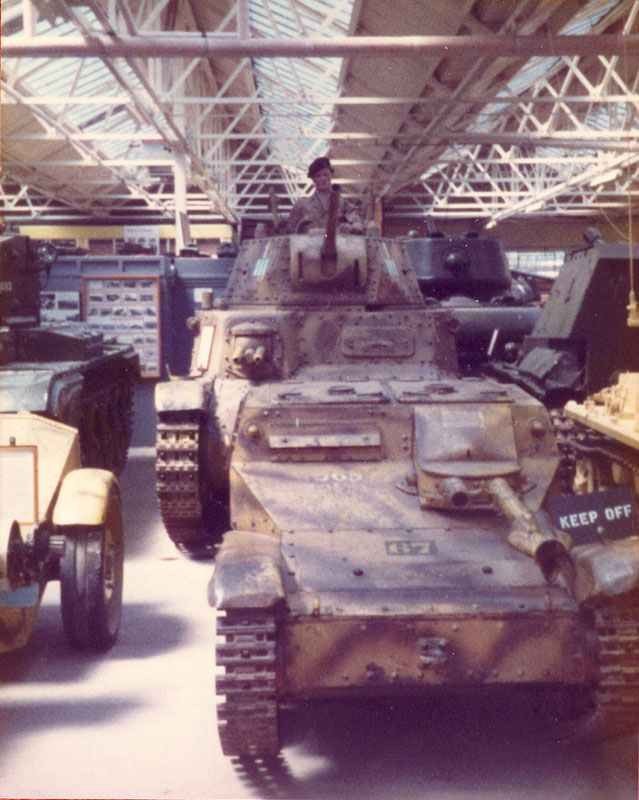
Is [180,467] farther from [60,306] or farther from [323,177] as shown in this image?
[60,306]

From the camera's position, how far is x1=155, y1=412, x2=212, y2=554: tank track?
7.89 m

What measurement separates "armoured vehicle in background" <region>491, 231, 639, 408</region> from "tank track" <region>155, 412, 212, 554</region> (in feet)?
11.6

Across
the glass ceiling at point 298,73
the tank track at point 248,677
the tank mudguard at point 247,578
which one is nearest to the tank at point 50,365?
the tank mudguard at point 247,578

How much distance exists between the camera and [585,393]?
10.4m

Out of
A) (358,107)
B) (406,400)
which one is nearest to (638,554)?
(406,400)

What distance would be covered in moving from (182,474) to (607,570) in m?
3.57

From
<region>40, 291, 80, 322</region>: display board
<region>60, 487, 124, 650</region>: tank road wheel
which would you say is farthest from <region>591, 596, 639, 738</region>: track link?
<region>40, 291, 80, 322</region>: display board

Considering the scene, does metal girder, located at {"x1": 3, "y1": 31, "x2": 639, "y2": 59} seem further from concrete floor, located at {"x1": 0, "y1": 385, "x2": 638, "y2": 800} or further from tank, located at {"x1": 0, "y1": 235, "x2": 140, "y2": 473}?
concrete floor, located at {"x1": 0, "y1": 385, "x2": 638, "y2": 800}

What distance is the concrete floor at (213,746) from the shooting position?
5.08m

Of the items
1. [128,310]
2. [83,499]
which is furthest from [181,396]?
[128,310]

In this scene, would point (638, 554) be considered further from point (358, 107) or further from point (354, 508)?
point (358, 107)

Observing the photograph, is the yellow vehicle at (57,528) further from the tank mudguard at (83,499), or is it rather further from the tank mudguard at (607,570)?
the tank mudguard at (607,570)

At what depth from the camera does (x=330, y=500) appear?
5992 mm

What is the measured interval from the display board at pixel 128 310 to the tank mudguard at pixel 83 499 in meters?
7.92
